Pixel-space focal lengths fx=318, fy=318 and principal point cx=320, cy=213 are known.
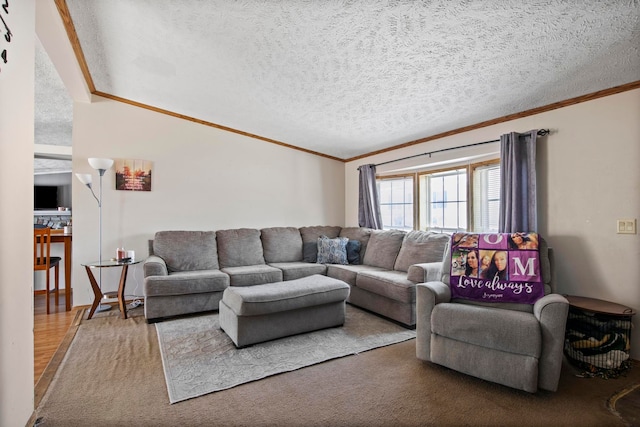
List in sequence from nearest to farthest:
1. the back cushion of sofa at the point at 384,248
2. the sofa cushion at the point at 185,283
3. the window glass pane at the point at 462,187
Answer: the sofa cushion at the point at 185,283
the window glass pane at the point at 462,187
the back cushion of sofa at the point at 384,248

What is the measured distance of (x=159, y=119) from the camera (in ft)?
13.7

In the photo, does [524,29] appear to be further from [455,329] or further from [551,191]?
[455,329]

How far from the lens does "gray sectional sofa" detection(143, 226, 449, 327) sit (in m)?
3.17

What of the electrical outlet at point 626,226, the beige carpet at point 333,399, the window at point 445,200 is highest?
the window at point 445,200

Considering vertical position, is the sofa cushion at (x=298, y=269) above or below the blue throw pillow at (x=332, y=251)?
below

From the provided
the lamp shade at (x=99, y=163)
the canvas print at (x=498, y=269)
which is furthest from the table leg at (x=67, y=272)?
the canvas print at (x=498, y=269)

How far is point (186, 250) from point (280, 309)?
5.68 ft

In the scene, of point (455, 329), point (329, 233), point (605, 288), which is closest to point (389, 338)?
point (455, 329)

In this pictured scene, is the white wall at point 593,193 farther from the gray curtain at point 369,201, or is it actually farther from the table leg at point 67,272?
the table leg at point 67,272

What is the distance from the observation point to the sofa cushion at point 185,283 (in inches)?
124

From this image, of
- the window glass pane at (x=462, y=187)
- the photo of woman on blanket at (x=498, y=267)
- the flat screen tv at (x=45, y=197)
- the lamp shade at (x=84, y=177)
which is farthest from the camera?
the flat screen tv at (x=45, y=197)

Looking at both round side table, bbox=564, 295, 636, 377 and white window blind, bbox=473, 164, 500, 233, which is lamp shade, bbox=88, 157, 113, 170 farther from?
round side table, bbox=564, 295, 636, 377

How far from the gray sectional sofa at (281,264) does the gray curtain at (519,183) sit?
2.27ft

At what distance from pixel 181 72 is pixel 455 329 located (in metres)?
3.28
